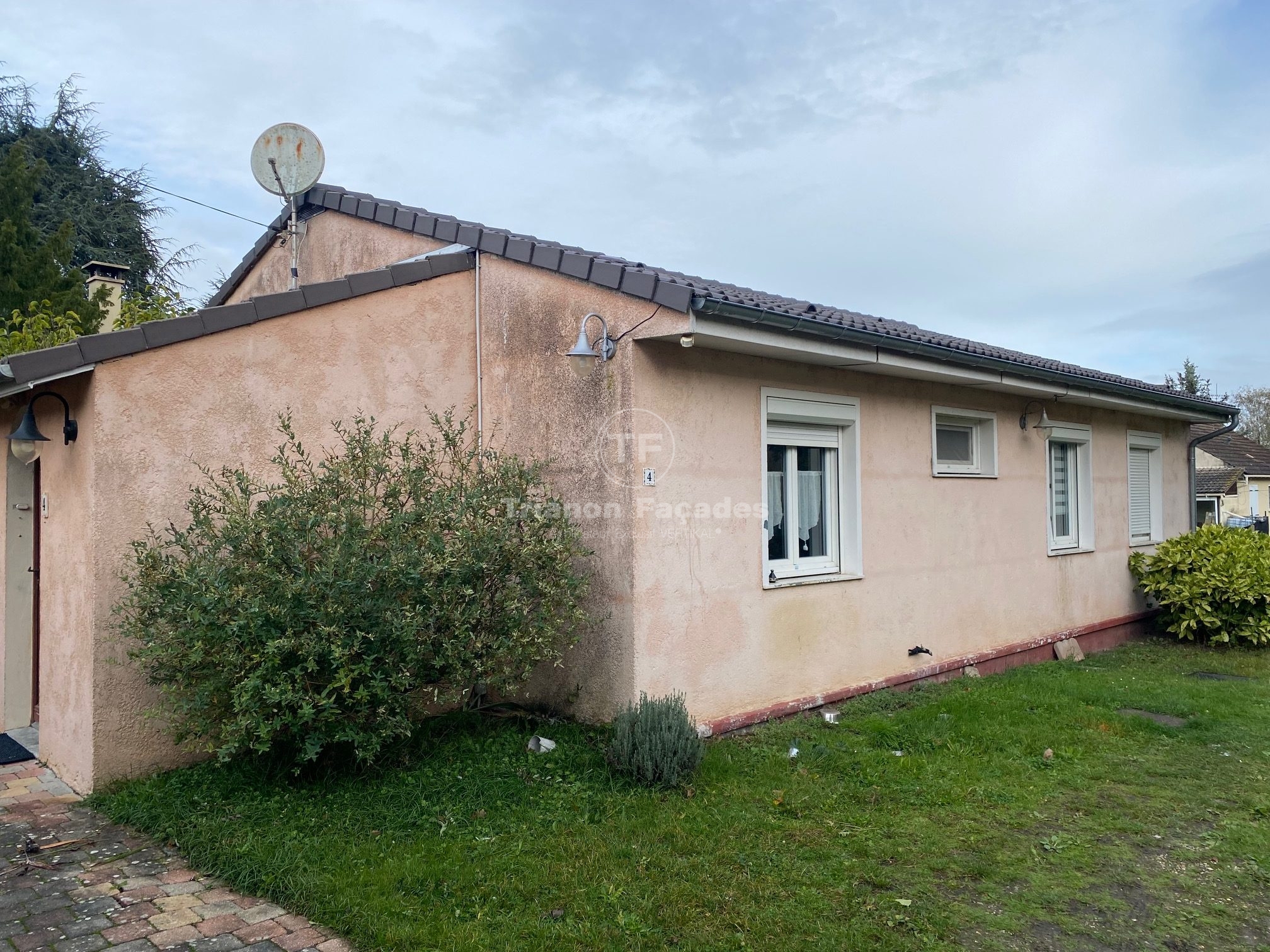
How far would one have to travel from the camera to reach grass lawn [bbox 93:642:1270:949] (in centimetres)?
372

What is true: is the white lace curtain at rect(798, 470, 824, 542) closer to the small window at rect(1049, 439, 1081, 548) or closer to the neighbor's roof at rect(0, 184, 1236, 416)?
the neighbor's roof at rect(0, 184, 1236, 416)

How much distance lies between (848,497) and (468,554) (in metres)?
3.89

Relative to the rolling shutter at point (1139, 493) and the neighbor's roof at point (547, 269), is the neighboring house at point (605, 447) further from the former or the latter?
the rolling shutter at point (1139, 493)

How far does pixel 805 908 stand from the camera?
383 centimetres

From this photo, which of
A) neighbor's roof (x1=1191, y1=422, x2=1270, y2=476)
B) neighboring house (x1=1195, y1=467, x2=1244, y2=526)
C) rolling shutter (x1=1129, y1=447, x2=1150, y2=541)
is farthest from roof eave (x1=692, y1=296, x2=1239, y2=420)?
neighbor's roof (x1=1191, y1=422, x2=1270, y2=476)

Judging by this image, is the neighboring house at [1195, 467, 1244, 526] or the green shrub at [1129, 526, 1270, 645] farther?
the neighboring house at [1195, 467, 1244, 526]

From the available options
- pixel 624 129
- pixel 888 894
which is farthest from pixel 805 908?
pixel 624 129

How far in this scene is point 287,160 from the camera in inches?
314

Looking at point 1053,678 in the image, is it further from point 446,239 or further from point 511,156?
point 511,156

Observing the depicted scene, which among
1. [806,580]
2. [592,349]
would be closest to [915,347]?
[806,580]

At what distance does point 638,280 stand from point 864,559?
3525 mm

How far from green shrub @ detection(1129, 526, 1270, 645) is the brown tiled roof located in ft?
7.85

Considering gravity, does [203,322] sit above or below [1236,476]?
above

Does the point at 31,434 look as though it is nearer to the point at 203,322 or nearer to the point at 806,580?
the point at 203,322
